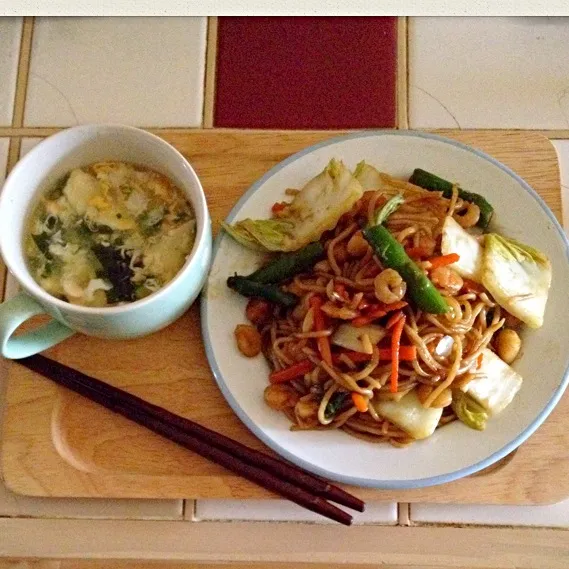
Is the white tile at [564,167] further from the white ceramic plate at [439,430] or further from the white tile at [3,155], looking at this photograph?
the white tile at [3,155]

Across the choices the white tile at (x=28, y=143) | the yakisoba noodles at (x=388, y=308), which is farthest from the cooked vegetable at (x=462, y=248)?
the white tile at (x=28, y=143)

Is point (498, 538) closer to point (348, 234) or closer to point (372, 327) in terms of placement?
point (372, 327)

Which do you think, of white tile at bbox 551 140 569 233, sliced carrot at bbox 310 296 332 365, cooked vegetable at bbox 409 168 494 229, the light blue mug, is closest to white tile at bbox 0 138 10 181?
the light blue mug

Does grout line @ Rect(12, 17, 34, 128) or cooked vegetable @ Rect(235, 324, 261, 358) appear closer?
cooked vegetable @ Rect(235, 324, 261, 358)

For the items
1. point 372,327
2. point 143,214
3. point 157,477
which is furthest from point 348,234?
point 157,477

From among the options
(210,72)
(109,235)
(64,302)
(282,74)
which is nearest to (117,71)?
(210,72)

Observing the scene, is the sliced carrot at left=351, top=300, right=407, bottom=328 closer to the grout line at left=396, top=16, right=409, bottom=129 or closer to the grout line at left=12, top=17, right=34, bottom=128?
the grout line at left=396, top=16, right=409, bottom=129
